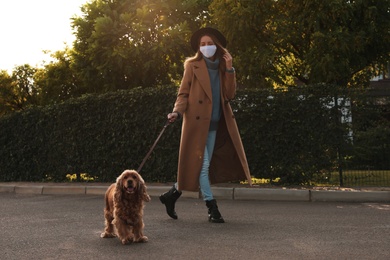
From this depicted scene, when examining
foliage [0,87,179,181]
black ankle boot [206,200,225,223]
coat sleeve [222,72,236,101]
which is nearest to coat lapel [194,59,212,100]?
coat sleeve [222,72,236,101]

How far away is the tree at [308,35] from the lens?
A: 19.3 m

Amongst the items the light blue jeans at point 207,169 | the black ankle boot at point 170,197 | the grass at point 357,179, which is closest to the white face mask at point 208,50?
the light blue jeans at point 207,169

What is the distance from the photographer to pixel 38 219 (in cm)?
822

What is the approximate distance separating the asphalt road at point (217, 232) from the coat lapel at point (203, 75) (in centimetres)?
158

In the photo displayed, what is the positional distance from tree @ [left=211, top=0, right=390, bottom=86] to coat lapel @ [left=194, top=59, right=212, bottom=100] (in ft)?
40.5

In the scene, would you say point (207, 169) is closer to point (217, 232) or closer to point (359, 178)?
point (217, 232)

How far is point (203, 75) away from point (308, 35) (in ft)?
45.8

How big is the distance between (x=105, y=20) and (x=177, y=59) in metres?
3.32

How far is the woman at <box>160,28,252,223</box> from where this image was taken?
23.6 ft

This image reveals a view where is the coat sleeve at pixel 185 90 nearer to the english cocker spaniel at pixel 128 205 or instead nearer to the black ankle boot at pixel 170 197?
the black ankle boot at pixel 170 197

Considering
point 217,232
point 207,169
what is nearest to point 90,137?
point 207,169

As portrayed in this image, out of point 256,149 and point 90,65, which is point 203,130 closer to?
point 256,149

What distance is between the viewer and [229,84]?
7.24m

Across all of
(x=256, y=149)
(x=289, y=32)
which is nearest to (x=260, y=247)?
(x=256, y=149)
